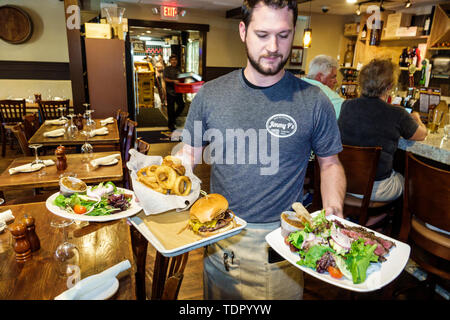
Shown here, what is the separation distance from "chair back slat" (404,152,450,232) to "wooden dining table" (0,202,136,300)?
1.66 metres

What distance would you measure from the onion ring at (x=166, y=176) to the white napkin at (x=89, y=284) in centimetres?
36

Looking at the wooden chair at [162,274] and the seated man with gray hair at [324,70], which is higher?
the seated man with gray hair at [324,70]

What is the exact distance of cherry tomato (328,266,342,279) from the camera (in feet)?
3.34

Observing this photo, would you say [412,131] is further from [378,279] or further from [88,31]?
[88,31]

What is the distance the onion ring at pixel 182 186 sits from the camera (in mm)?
1281

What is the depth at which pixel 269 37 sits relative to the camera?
1.35m

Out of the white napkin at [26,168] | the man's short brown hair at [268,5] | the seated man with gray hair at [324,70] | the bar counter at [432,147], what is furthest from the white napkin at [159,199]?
the seated man with gray hair at [324,70]

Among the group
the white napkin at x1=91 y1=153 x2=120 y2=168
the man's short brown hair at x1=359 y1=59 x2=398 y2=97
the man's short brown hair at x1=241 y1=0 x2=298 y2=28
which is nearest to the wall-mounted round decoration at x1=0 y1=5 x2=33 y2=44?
the white napkin at x1=91 y1=153 x2=120 y2=168

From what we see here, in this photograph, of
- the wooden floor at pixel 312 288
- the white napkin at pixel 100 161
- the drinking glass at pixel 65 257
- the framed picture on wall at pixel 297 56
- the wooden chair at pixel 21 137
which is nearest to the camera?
the drinking glass at pixel 65 257

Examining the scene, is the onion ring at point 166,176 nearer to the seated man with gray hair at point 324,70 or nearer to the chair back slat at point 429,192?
the chair back slat at point 429,192

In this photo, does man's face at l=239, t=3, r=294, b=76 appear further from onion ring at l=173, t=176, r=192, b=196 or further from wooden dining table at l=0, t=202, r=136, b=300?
wooden dining table at l=0, t=202, r=136, b=300
